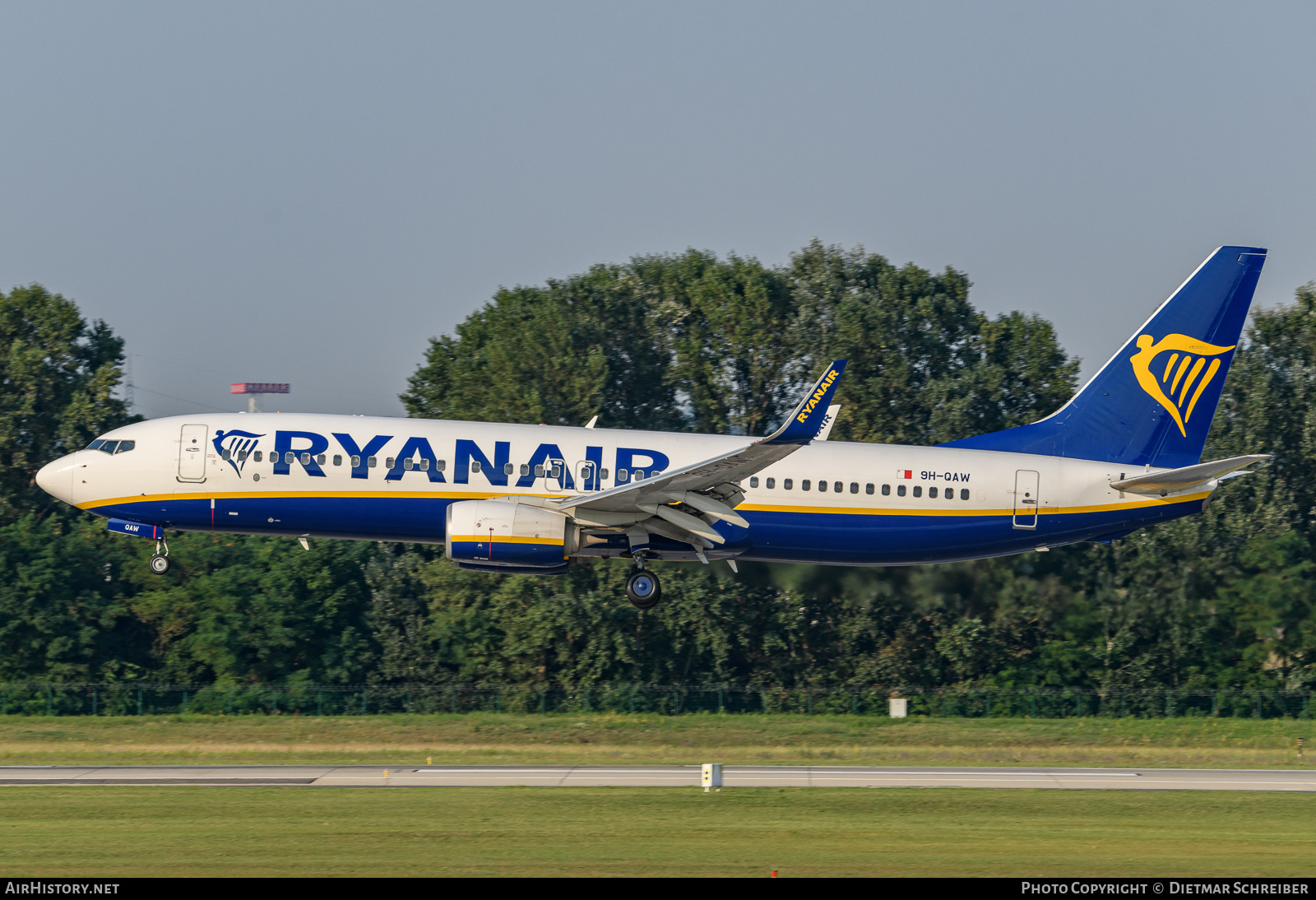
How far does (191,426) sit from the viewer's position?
33.8 m

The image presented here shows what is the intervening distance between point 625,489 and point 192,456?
11.0 m

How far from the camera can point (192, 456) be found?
33.4 metres

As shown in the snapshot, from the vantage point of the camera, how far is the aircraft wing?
30781 mm

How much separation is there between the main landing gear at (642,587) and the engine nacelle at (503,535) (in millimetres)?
2527

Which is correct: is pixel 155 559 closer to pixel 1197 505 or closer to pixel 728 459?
pixel 728 459

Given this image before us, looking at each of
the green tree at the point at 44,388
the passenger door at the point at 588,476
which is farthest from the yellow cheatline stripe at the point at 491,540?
the green tree at the point at 44,388

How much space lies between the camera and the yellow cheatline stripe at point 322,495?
33.1 metres

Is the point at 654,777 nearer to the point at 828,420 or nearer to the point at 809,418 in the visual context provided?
the point at 828,420

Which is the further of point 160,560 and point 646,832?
point 160,560

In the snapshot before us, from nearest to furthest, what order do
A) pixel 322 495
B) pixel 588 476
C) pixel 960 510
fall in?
pixel 322 495 → pixel 588 476 → pixel 960 510

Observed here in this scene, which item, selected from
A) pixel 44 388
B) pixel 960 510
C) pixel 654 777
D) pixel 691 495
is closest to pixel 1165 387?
pixel 960 510

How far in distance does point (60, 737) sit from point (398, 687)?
1194 cm

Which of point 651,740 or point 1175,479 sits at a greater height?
point 1175,479

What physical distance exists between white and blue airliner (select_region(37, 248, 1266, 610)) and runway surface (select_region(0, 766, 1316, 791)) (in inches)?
190
